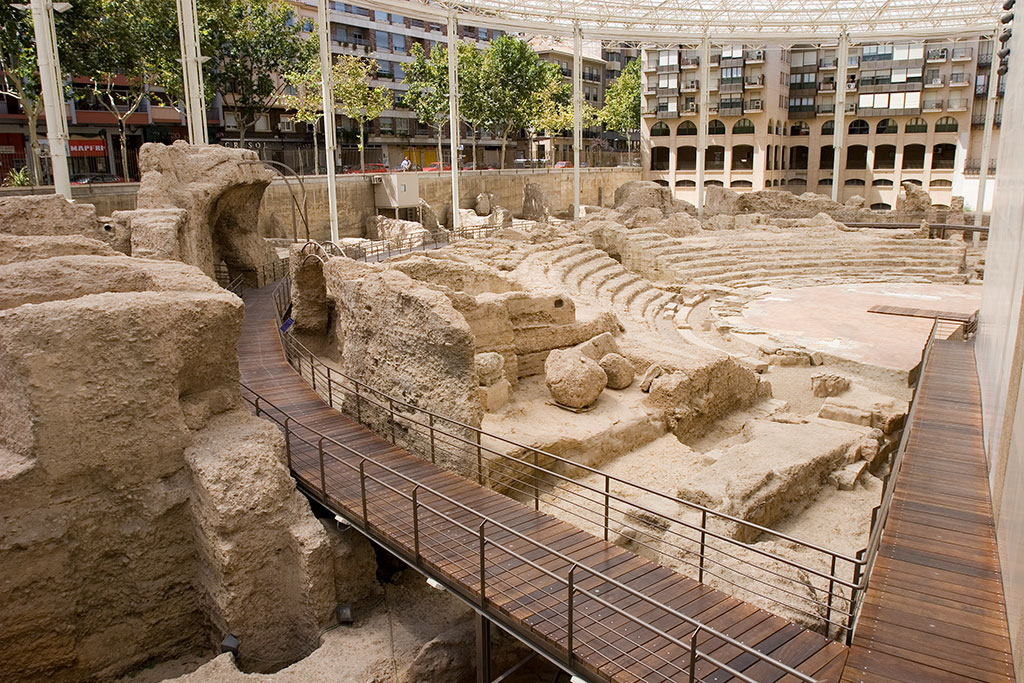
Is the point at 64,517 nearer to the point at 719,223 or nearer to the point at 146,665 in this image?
the point at 146,665

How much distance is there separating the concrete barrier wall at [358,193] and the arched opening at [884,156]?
16307 mm

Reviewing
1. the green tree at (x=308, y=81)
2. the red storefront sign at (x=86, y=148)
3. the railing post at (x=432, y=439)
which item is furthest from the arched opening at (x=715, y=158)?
the railing post at (x=432, y=439)

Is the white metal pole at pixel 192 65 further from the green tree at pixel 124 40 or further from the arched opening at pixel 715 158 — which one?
the arched opening at pixel 715 158

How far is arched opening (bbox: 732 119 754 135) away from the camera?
5325 centimetres

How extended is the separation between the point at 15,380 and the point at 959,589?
29.0 feet

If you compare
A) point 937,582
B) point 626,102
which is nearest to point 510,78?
point 626,102

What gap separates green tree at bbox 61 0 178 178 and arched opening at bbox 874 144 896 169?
4375 cm

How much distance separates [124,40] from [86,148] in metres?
9.30

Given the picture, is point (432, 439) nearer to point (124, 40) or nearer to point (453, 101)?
point (453, 101)

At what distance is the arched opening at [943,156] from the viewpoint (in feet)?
167

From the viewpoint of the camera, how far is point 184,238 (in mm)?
15945

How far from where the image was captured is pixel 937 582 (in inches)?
252

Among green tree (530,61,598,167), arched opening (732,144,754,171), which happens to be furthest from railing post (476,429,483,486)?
arched opening (732,144,754,171)

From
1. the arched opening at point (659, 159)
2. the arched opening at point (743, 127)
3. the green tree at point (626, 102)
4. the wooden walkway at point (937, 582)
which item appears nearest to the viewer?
the wooden walkway at point (937, 582)
